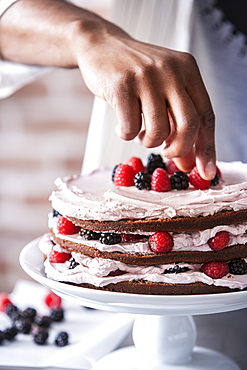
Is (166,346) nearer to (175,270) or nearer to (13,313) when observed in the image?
(175,270)

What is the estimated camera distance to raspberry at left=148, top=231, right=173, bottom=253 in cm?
105

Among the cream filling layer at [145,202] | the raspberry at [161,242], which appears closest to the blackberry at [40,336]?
the cream filling layer at [145,202]

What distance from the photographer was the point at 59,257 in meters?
1.20

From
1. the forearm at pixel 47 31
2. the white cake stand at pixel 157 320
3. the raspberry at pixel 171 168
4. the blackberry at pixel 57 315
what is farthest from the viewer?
the blackberry at pixel 57 315

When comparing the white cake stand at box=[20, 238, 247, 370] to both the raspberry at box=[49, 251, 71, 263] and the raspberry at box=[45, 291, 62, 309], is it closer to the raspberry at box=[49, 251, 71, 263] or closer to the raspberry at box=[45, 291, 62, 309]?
the raspberry at box=[49, 251, 71, 263]

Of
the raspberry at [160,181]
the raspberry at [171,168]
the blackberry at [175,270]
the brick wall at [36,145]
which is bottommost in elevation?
the brick wall at [36,145]

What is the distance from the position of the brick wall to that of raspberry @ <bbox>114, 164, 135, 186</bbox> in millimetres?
1461

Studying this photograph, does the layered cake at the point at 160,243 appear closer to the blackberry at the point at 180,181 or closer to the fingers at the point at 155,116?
the blackberry at the point at 180,181

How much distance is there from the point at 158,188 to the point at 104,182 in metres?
0.27

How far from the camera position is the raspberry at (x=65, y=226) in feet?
3.88

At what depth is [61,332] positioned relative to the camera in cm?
151

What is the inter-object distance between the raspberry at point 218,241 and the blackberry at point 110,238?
0.88 feet

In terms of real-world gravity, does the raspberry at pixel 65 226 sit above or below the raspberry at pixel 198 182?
below

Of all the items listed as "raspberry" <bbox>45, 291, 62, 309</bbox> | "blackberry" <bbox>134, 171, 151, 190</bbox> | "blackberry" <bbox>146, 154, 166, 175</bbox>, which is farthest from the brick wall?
"blackberry" <bbox>134, 171, 151, 190</bbox>
